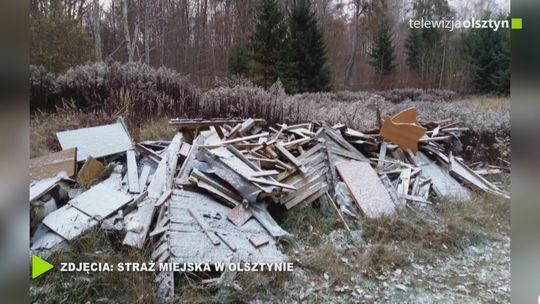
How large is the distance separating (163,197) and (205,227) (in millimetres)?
388

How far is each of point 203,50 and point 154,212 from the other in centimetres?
120

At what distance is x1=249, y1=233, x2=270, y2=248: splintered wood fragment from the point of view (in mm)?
1959

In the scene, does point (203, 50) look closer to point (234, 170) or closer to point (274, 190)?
point (234, 170)

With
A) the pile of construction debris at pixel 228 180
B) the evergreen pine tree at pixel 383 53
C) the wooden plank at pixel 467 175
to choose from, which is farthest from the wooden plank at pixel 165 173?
the wooden plank at pixel 467 175

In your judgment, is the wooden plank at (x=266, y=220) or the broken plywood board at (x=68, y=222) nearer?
the broken plywood board at (x=68, y=222)

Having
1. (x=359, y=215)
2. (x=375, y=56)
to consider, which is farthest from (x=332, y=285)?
(x=375, y=56)

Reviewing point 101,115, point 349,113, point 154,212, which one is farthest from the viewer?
Answer: point 349,113

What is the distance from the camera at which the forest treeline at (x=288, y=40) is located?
6.31 ft

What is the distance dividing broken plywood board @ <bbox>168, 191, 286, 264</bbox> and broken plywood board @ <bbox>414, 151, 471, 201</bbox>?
1833 millimetres

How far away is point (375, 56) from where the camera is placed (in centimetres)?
222

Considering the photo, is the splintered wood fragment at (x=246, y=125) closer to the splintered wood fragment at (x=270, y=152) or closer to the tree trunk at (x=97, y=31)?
the splintered wood fragment at (x=270, y=152)

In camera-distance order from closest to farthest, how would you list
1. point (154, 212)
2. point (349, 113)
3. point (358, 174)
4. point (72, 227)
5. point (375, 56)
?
point (72, 227), point (154, 212), point (375, 56), point (358, 174), point (349, 113)

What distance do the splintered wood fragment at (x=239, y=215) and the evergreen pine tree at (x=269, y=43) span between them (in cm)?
112

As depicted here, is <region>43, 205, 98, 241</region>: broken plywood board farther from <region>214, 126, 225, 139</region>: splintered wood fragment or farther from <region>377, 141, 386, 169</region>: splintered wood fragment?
<region>377, 141, 386, 169</region>: splintered wood fragment
